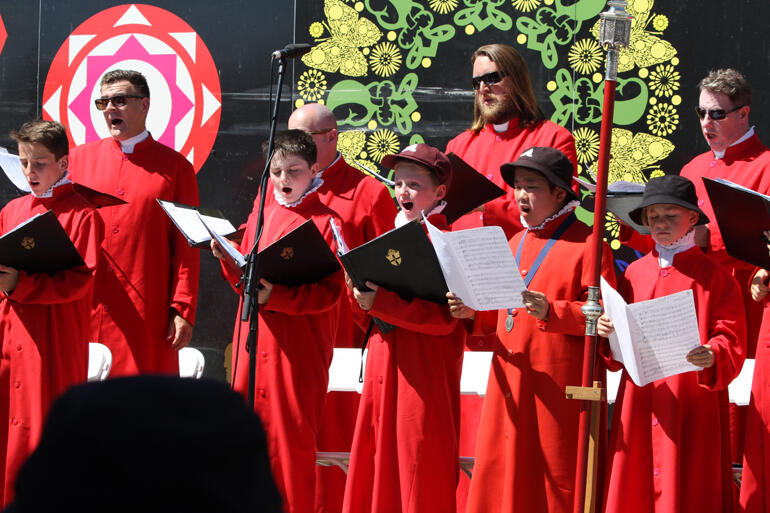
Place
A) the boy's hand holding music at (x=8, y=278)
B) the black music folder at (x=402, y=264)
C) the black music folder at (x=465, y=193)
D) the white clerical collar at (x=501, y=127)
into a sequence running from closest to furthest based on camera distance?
the black music folder at (x=402, y=264) < the black music folder at (x=465, y=193) < the boy's hand holding music at (x=8, y=278) < the white clerical collar at (x=501, y=127)

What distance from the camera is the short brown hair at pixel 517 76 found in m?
4.71

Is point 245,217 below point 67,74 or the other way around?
below

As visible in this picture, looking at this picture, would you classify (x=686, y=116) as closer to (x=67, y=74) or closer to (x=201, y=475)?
(x=67, y=74)

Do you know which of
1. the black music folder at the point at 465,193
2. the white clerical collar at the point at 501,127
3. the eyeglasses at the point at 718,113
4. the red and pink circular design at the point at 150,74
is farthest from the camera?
the red and pink circular design at the point at 150,74

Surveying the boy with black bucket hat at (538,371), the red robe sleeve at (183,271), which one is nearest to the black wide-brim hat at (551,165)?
the boy with black bucket hat at (538,371)

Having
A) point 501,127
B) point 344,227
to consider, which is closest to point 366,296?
point 344,227

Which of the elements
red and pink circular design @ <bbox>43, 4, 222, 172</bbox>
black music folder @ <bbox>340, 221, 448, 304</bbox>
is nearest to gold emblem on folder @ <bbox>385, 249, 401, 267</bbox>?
black music folder @ <bbox>340, 221, 448, 304</bbox>

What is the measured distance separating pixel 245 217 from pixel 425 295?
92.1 inches

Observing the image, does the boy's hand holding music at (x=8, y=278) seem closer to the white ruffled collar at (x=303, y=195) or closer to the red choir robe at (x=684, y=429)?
the white ruffled collar at (x=303, y=195)

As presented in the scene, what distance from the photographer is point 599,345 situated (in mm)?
3781

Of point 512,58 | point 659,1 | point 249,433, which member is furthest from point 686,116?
point 249,433

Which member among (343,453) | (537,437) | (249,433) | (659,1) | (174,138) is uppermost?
(659,1)

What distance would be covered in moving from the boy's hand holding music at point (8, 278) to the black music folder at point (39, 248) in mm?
21

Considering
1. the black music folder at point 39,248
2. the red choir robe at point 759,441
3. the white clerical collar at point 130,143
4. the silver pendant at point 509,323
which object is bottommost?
the red choir robe at point 759,441
